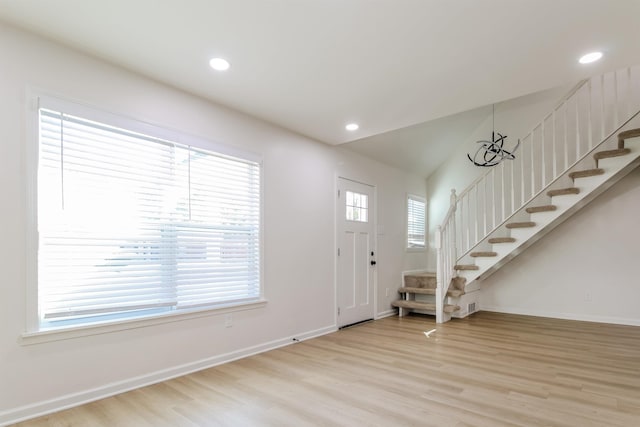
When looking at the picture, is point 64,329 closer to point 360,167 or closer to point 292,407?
point 292,407

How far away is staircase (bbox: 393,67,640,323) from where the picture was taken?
15.3 feet

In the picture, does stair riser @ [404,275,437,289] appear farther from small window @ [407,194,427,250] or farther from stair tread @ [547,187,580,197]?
stair tread @ [547,187,580,197]

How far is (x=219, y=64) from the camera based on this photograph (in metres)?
2.80

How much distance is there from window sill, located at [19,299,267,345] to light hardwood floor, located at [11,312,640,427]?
19.7 inches

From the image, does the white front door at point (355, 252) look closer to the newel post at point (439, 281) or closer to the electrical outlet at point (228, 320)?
the newel post at point (439, 281)

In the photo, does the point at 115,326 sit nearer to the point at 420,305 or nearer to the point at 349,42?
the point at 349,42

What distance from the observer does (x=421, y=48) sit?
101 inches

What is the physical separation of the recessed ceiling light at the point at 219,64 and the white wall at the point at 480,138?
5059 mm

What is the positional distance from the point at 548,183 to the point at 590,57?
10.3 ft

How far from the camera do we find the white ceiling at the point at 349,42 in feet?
7.01

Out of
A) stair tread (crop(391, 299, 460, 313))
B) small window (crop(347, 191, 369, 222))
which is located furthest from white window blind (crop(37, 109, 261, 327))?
stair tread (crop(391, 299, 460, 313))

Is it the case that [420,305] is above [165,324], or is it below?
below

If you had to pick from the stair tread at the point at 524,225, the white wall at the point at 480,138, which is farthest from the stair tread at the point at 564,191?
the white wall at the point at 480,138

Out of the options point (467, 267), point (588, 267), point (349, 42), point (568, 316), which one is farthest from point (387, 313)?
point (349, 42)
